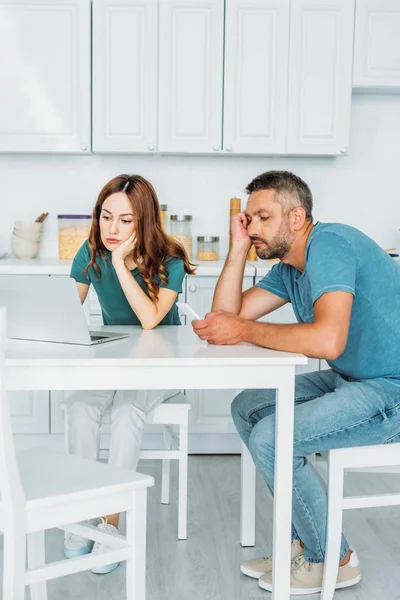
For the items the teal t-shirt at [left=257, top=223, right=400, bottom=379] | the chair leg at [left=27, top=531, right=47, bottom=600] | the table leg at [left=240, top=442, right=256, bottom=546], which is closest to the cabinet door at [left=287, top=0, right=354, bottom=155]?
the teal t-shirt at [left=257, top=223, right=400, bottom=379]

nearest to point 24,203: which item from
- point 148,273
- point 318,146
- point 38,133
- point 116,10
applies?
point 38,133

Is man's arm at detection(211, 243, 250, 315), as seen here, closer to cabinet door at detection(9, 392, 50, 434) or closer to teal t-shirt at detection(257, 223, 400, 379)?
teal t-shirt at detection(257, 223, 400, 379)

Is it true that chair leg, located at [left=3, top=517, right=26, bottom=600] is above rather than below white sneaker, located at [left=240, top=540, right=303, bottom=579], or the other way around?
above

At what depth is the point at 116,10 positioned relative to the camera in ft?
12.1

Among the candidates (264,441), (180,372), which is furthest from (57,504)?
(264,441)

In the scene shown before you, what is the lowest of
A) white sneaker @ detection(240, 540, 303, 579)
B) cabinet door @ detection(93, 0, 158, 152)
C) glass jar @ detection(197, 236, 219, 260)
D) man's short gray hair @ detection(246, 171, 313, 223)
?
white sneaker @ detection(240, 540, 303, 579)

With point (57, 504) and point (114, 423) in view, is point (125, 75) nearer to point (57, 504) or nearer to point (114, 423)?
point (114, 423)

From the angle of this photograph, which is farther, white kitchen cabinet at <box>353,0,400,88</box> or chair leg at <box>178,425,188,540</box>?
white kitchen cabinet at <box>353,0,400,88</box>

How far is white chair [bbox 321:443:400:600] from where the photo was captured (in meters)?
2.11

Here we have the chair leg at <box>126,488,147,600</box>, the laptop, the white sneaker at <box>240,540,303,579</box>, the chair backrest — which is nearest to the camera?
the chair backrest

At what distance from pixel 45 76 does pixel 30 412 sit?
157 centimetres

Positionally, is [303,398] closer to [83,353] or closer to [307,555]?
[307,555]

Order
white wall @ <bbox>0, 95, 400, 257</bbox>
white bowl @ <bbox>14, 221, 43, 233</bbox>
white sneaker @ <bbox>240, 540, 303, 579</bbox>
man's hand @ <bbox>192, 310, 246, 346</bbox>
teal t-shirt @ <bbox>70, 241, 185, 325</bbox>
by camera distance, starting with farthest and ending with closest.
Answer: white wall @ <bbox>0, 95, 400, 257</bbox>, white bowl @ <bbox>14, 221, 43, 233</bbox>, teal t-shirt @ <bbox>70, 241, 185, 325</bbox>, white sneaker @ <bbox>240, 540, 303, 579</bbox>, man's hand @ <bbox>192, 310, 246, 346</bbox>

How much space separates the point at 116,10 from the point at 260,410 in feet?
7.14
